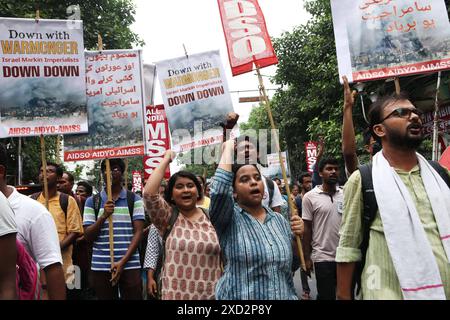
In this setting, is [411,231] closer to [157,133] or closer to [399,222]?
[399,222]

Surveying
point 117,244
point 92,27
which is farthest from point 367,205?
point 92,27

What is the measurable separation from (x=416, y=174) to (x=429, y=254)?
436 millimetres

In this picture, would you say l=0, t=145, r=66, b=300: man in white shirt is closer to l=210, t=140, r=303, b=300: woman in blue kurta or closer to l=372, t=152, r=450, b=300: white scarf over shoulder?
l=210, t=140, r=303, b=300: woman in blue kurta

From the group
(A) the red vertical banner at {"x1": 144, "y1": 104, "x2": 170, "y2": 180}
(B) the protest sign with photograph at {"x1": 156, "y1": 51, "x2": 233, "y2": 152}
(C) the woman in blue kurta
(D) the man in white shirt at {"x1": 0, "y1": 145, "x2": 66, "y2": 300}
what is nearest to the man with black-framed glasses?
(C) the woman in blue kurta

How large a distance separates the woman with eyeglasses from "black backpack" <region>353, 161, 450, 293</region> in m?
1.14

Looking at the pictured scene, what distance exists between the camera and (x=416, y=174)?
2.38 m

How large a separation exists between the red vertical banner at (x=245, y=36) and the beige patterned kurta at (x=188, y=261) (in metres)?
1.69

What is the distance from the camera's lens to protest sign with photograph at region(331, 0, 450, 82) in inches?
170

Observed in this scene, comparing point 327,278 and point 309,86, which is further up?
point 309,86

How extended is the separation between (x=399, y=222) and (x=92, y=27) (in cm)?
1493

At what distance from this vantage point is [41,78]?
496 cm

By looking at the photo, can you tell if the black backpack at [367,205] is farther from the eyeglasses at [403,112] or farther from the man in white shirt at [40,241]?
the man in white shirt at [40,241]

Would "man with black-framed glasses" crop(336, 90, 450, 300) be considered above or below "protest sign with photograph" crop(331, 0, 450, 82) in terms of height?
below
